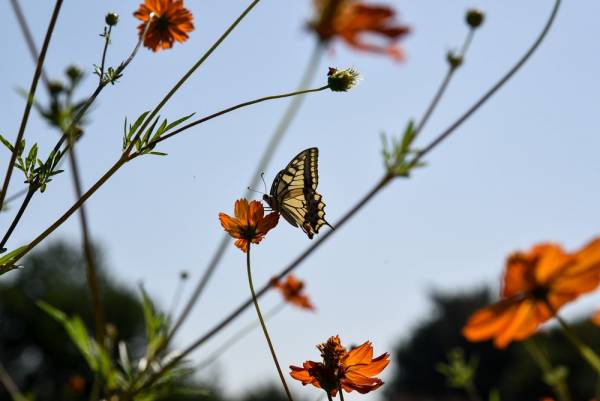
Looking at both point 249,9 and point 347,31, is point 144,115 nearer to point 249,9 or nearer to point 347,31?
point 249,9

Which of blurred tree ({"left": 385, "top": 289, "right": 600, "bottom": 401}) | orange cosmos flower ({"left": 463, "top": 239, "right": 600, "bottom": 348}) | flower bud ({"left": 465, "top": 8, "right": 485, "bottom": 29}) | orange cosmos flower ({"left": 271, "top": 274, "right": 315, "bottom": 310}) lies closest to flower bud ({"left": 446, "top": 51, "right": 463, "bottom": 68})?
flower bud ({"left": 465, "top": 8, "right": 485, "bottom": 29})

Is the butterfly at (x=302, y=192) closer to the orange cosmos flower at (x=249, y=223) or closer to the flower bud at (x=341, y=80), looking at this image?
the orange cosmos flower at (x=249, y=223)

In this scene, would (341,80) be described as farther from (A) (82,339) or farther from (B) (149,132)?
(A) (82,339)

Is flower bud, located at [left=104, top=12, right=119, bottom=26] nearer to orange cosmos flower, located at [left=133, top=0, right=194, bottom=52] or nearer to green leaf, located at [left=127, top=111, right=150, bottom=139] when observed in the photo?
orange cosmos flower, located at [left=133, top=0, right=194, bottom=52]

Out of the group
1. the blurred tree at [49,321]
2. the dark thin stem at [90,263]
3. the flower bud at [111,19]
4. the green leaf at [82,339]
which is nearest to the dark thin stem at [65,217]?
the dark thin stem at [90,263]

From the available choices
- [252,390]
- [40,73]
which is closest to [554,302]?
[40,73]
